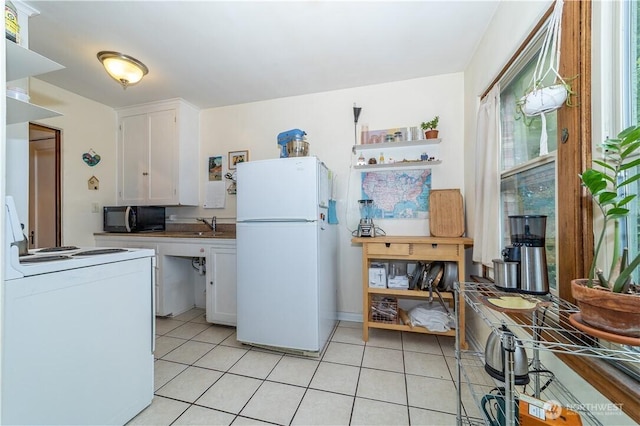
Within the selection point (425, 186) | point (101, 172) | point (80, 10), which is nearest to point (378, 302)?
point (425, 186)

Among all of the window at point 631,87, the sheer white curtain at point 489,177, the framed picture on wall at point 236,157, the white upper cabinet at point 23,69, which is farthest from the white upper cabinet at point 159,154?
the window at point 631,87

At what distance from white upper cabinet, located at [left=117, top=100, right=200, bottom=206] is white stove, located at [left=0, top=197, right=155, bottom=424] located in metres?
1.66

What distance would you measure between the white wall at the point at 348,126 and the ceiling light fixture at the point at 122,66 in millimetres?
1086

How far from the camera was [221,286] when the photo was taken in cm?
252

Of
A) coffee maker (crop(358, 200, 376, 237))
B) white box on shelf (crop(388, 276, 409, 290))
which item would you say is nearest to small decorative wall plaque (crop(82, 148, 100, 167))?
coffee maker (crop(358, 200, 376, 237))

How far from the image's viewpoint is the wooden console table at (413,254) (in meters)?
2.04

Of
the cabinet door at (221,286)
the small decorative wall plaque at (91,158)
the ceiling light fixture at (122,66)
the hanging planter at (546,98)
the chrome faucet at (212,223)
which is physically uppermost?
the ceiling light fixture at (122,66)

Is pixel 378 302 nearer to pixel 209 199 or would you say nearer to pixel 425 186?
pixel 425 186

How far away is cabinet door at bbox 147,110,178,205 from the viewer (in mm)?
2957

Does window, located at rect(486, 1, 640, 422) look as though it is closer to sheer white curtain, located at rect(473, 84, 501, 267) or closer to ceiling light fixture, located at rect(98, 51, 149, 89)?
sheer white curtain, located at rect(473, 84, 501, 267)

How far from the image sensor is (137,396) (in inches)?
54.7

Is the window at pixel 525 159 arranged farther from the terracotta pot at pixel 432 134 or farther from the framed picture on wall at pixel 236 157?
the framed picture on wall at pixel 236 157

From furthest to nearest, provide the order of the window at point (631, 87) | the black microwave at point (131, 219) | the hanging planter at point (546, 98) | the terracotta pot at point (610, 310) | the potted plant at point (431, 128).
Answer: the black microwave at point (131, 219), the potted plant at point (431, 128), the hanging planter at point (546, 98), the window at point (631, 87), the terracotta pot at point (610, 310)

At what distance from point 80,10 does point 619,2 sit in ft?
9.49
